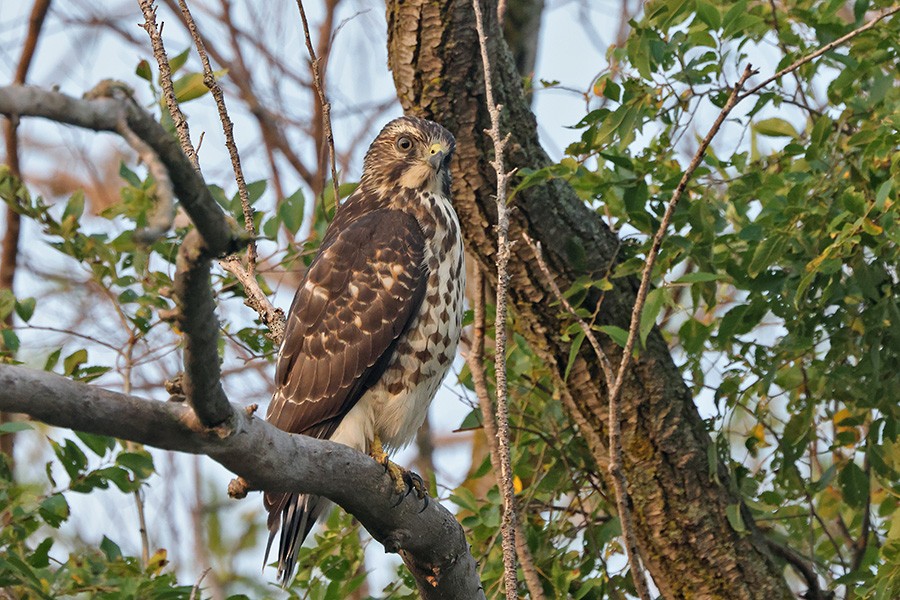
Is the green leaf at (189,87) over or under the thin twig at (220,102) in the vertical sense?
over

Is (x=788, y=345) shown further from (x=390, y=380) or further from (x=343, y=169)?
(x=343, y=169)

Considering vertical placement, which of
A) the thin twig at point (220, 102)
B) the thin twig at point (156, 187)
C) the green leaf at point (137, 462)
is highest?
the thin twig at point (220, 102)

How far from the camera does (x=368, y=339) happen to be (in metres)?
3.79

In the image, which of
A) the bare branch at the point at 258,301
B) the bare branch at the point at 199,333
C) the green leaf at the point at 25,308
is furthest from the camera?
the green leaf at the point at 25,308

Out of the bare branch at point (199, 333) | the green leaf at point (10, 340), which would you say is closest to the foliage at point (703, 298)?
the green leaf at point (10, 340)

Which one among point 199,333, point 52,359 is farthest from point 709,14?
point 52,359

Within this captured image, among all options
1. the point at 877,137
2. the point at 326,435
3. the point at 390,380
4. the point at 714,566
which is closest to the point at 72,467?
the point at 326,435

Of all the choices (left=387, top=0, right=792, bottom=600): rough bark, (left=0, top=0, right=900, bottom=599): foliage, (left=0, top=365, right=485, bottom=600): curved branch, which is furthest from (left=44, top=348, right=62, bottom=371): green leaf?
(left=387, top=0, right=792, bottom=600): rough bark

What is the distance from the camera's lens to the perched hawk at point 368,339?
3744mm

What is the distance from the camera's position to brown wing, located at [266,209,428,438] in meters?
3.75

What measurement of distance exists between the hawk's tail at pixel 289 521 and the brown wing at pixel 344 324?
0.23 m

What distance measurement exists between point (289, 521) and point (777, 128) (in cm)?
224

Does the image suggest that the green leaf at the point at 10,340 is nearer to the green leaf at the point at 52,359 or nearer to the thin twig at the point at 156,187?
the green leaf at the point at 52,359

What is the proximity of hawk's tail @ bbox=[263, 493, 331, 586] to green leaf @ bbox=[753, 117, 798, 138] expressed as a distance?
2.09m
